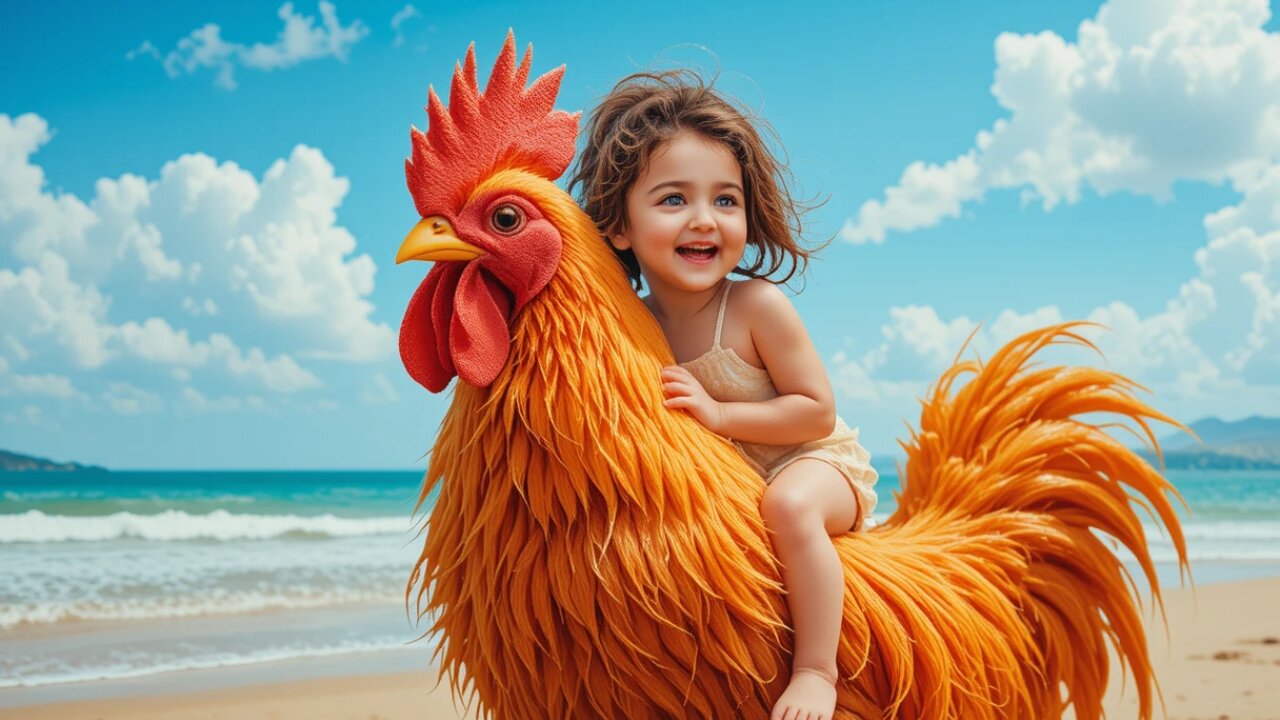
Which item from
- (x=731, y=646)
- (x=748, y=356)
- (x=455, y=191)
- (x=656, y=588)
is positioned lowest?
(x=731, y=646)

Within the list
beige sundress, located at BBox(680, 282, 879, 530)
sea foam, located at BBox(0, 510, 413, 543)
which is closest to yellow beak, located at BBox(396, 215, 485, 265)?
beige sundress, located at BBox(680, 282, 879, 530)

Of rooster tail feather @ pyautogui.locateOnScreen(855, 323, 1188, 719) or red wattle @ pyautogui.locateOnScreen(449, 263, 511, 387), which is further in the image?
rooster tail feather @ pyautogui.locateOnScreen(855, 323, 1188, 719)

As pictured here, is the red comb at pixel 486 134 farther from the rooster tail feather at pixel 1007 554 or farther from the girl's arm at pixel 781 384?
the rooster tail feather at pixel 1007 554

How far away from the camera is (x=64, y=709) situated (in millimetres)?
4605

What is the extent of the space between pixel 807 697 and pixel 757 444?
0.55 m

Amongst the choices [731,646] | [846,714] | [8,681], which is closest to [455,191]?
[731,646]

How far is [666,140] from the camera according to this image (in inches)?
84.6

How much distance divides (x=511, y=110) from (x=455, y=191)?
0.73 feet

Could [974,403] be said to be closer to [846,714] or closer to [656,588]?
[846,714]

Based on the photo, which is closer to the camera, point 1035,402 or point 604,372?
point 604,372

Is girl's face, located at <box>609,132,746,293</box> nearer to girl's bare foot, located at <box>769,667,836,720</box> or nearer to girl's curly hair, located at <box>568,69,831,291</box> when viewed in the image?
girl's curly hair, located at <box>568,69,831,291</box>

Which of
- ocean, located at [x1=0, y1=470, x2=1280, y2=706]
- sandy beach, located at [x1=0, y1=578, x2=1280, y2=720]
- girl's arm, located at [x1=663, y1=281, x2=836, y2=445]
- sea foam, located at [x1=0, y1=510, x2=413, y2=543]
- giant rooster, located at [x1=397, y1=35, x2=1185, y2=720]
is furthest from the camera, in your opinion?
sea foam, located at [x1=0, y1=510, x2=413, y2=543]

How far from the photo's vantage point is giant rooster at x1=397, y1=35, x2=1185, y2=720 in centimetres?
187

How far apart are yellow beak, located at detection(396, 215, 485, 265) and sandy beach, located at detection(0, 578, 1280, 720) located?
3.00 metres
